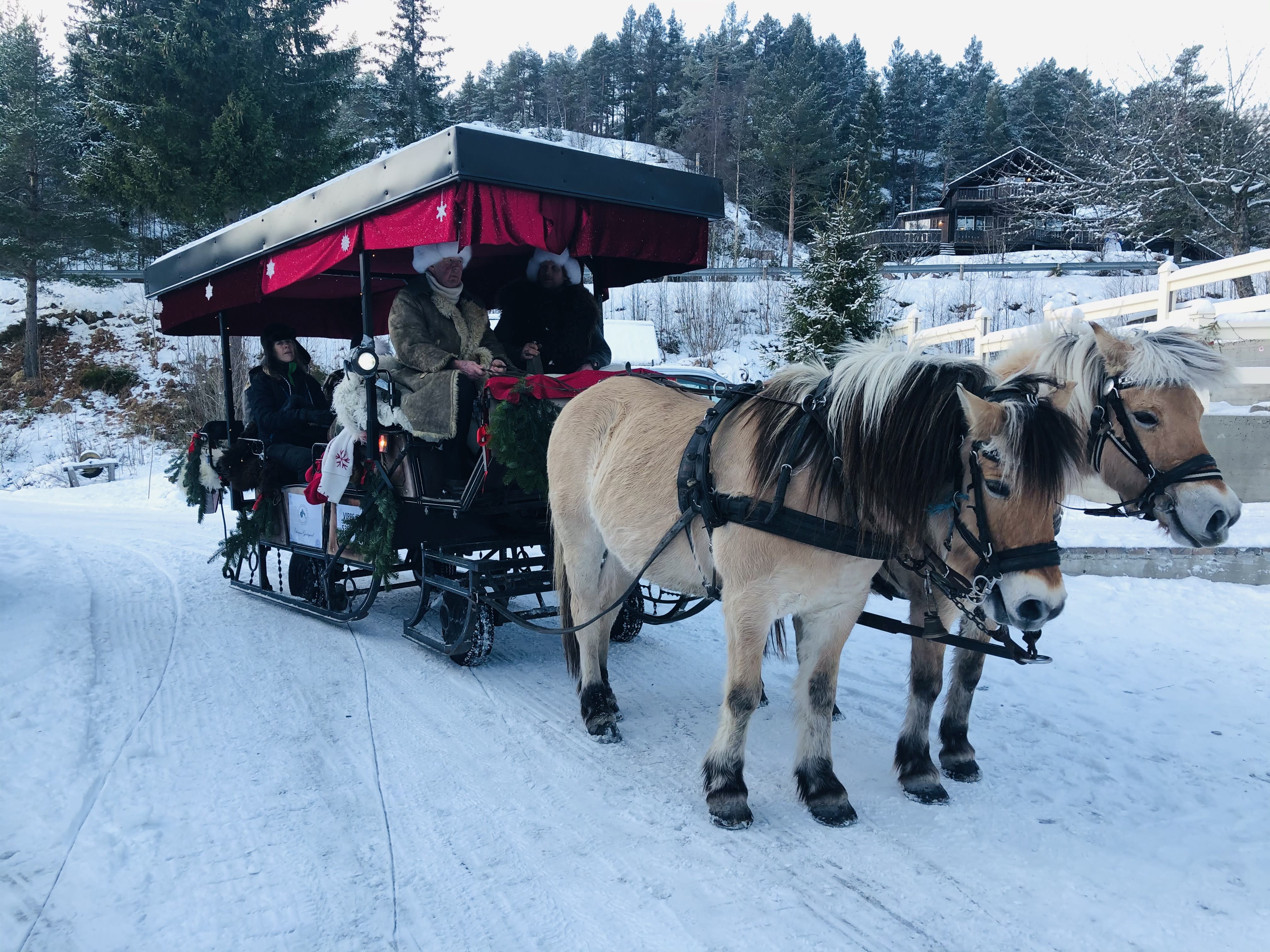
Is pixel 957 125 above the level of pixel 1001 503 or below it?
above

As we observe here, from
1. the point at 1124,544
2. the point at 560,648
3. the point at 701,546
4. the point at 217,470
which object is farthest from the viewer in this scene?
the point at 1124,544

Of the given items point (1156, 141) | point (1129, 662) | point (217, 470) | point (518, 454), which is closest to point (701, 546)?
point (518, 454)

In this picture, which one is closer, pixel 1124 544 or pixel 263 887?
pixel 263 887

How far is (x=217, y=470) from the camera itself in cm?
637

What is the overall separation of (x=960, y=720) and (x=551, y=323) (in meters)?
3.62

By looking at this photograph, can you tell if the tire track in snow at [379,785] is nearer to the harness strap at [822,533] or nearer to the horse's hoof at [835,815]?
the horse's hoof at [835,815]

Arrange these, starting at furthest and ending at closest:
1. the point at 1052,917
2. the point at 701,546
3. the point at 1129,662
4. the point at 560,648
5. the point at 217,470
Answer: the point at 217,470 → the point at 560,648 → the point at 1129,662 → the point at 701,546 → the point at 1052,917

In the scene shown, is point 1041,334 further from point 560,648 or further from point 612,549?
point 560,648

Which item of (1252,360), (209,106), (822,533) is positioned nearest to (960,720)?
(822,533)

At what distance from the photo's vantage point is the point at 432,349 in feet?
15.3

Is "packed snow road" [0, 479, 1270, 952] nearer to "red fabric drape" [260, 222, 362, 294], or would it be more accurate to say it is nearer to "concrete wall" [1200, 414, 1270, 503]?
"red fabric drape" [260, 222, 362, 294]

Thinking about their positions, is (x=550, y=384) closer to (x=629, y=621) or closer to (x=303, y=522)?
(x=629, y=621)

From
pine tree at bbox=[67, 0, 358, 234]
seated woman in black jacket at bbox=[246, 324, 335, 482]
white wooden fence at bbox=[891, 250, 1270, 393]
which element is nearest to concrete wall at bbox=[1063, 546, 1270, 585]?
white wooden fence at bbox=[891, 250, 1270, 393]

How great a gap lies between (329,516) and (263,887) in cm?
329
